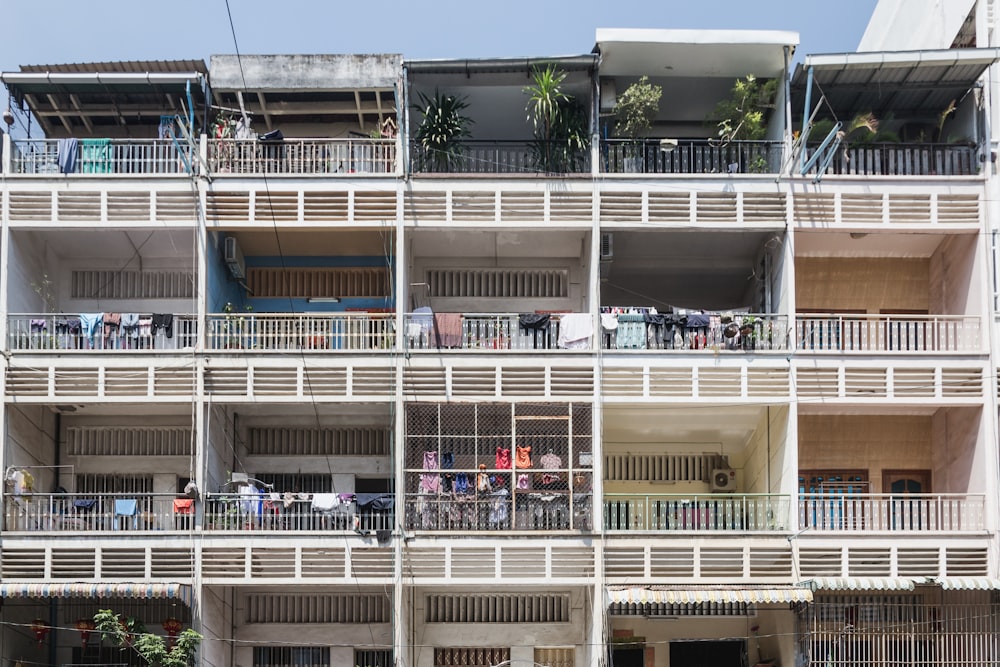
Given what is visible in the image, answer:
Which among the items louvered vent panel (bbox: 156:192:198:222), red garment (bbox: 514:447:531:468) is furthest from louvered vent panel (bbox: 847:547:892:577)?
louvered vent panel (bbox: 156:192:198:222)

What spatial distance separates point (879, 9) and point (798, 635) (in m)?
13.8

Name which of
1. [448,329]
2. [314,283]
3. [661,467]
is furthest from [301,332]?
[661,467]

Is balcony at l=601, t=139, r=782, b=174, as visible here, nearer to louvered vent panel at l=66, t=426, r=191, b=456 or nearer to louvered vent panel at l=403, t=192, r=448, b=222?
louvered vent panel at l=403, t=192, r=448, b=222

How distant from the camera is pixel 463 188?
2067 centimetres

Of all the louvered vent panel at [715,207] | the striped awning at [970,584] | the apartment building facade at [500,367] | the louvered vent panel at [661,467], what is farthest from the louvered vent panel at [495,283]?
the striped awning at [970,584]

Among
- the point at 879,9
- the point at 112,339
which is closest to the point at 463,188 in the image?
the point at 112,339

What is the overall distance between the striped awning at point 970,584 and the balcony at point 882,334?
11.4 ft

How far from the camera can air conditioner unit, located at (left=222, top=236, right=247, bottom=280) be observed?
2144cm

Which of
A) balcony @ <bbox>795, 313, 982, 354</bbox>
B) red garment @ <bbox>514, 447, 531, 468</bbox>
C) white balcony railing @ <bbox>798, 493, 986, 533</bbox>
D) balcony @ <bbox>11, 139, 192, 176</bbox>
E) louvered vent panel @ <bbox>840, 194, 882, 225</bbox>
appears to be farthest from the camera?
balcony @ <bbox>11, 139, 192, 176</bbox>

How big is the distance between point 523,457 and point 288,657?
531cm

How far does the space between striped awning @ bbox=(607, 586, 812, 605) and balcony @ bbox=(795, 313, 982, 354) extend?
3.72 metres

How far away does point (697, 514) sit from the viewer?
794 inches

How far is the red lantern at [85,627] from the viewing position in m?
19.9

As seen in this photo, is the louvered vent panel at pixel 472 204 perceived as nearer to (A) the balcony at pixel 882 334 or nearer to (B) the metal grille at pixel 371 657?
(A) the balcony at pixel 882 334
